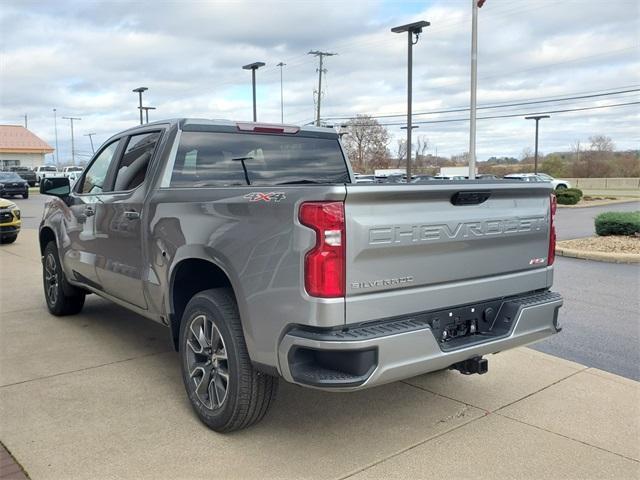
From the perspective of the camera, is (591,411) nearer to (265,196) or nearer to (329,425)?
(329,425)

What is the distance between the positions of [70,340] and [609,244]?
10.5 m

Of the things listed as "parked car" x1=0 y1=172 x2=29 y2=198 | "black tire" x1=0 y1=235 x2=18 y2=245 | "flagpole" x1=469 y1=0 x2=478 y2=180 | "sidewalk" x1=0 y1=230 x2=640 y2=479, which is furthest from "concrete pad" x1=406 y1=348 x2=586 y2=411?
"parked car" x1=0 y1=172 x2=29 y2=198

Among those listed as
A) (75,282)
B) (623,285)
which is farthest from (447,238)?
(623,285)

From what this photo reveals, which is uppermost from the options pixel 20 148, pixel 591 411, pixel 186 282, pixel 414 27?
pixel 414 27

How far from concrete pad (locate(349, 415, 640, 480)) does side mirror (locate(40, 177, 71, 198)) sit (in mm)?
4319

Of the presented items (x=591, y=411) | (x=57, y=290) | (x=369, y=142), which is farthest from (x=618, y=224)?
(x=369, y=142)

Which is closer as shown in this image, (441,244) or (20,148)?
(441,244)

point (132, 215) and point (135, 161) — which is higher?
Answer: point (135, 161)

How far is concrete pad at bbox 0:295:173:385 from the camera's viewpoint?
4992 mm

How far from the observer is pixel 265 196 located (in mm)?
3240

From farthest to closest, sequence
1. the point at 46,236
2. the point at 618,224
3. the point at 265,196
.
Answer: the point at 618,224, the point at 46,236, the point at 265,196

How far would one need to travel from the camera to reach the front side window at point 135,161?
187 inches

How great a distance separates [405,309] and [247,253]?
913mm

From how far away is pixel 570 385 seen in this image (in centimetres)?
458
